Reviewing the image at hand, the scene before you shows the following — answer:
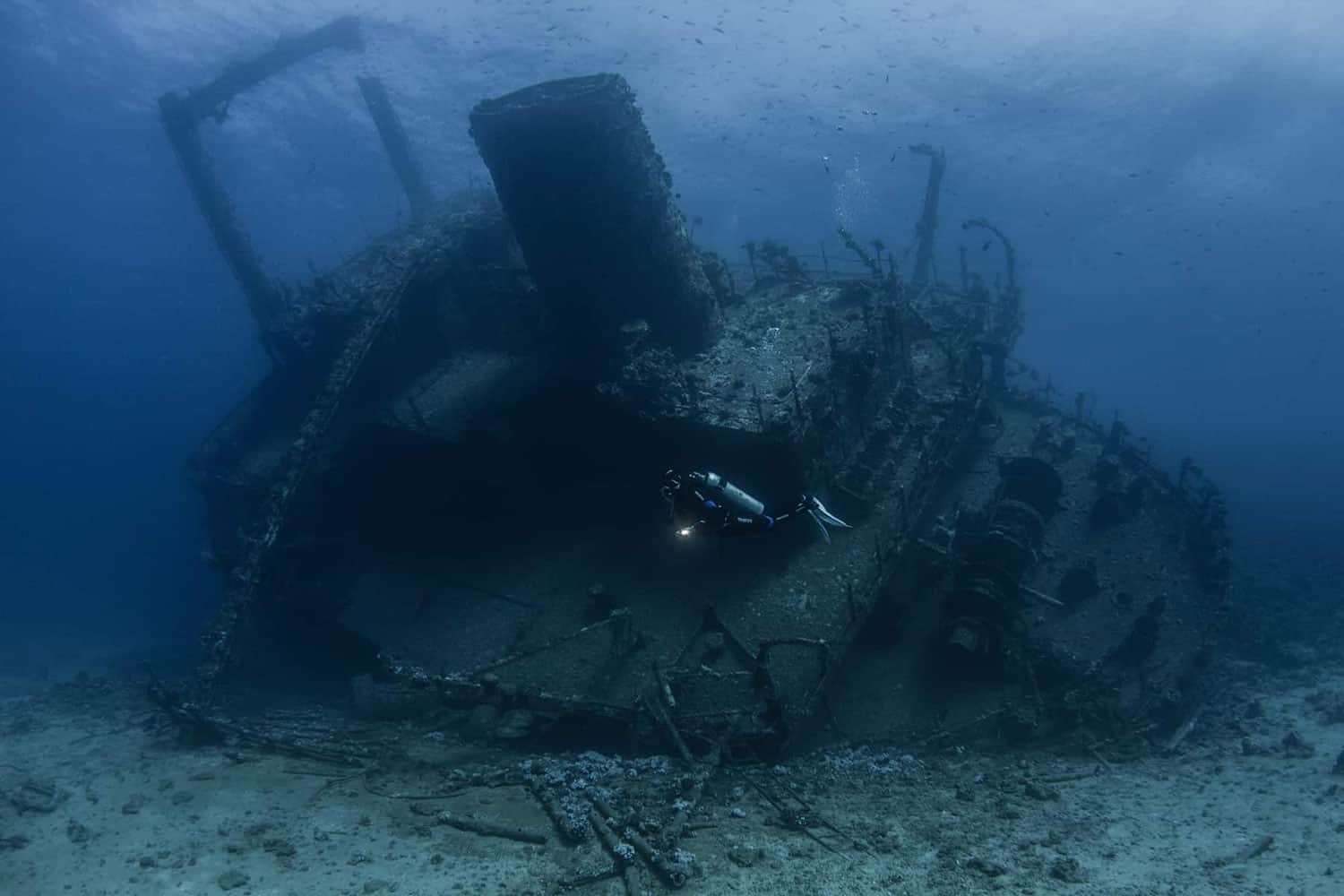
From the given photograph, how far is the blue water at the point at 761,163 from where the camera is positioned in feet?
141

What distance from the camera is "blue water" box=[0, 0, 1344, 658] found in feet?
141

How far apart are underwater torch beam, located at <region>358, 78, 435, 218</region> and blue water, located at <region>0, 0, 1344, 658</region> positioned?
10.8 ft

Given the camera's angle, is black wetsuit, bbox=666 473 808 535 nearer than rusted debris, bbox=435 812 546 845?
Yes

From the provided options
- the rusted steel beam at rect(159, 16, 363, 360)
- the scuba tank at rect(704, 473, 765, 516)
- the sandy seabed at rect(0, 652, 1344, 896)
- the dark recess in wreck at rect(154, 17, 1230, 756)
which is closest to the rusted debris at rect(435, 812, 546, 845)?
the sandy seabed at rect(0, 652, 1344, 896)

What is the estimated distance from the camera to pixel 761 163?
73000 mm

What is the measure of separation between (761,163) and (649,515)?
68.9 metres

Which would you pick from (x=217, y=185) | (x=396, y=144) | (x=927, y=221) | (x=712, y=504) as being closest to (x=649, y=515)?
(x=712, y=504)

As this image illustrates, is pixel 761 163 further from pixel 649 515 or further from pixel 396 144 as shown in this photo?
pixel 649 515

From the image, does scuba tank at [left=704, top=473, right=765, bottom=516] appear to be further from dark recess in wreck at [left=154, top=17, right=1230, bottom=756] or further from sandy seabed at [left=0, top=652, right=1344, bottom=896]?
dark recess in wreck at [left=154, top=17, right=1230, bottom=756]

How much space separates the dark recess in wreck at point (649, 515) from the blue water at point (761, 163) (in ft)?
7.30

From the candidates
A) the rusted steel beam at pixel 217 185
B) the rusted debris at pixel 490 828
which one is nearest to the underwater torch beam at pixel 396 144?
the rusted steel beam at pixel 217 185

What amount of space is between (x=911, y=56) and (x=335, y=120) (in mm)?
45671

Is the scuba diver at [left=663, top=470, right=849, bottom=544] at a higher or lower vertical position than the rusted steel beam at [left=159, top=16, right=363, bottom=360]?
lower

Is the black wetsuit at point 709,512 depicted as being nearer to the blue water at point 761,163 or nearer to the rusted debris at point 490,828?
the rusted debris at point 490,828
